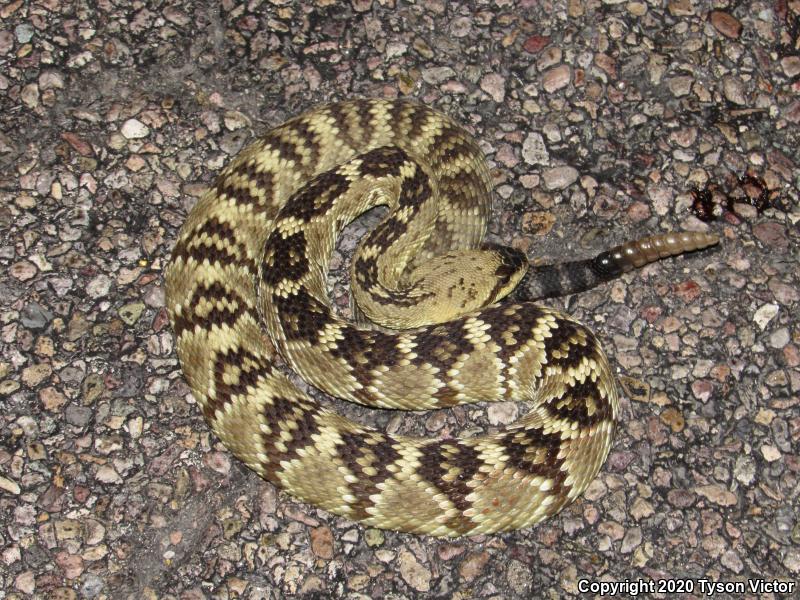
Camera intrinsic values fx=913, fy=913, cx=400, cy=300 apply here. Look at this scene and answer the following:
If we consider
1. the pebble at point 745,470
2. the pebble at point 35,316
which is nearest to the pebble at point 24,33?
the pebble at point 35,316

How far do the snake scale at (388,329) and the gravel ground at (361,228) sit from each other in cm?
20

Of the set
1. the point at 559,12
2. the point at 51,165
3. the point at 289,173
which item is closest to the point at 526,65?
the point at 559,12

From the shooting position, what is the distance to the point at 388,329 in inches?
230

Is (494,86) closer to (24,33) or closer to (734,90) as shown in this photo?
(734,90)

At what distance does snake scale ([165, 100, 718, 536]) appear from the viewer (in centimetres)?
500

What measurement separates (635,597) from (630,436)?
3.03 ft

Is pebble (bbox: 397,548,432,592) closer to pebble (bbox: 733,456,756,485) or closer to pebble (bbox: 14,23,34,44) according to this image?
pebble (bbox: 733,456,756,485)

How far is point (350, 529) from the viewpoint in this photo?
200 inches

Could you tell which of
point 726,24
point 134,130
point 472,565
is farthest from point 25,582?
point 726,24

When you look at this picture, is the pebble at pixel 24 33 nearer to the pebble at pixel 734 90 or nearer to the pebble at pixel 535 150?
the pebble at pixel 535 150

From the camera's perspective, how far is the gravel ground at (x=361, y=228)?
16.3ft

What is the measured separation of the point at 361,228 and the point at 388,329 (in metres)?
0.86

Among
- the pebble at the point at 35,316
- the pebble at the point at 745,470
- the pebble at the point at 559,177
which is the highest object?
the pebble at the point at 559,177

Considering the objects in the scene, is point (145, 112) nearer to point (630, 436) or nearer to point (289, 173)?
point (289, 173)
